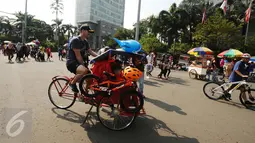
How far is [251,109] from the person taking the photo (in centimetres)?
649

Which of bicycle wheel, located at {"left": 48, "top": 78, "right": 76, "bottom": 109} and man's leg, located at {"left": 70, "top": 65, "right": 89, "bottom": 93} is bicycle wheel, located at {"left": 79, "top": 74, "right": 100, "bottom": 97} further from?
bicycle wheel, located at {"left": 48, "top": 78, "right": 76, "bottom": 109}

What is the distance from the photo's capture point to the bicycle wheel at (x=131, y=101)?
159 inches

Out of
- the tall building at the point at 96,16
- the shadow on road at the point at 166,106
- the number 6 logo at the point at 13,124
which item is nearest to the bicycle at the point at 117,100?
the number 6 logo at the point at 13,124

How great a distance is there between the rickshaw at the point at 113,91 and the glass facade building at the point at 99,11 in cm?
8516

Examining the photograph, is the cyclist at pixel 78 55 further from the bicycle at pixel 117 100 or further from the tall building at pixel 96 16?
the tall building at pixel 96 16

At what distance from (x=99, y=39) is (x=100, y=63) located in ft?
273

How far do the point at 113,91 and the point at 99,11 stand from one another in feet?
304

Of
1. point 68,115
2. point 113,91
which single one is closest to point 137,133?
point 113,91

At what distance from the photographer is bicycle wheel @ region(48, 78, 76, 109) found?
502cm

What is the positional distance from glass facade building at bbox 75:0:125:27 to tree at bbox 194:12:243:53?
68990 millimetres

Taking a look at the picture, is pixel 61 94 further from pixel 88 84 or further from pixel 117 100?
pixel 117 100

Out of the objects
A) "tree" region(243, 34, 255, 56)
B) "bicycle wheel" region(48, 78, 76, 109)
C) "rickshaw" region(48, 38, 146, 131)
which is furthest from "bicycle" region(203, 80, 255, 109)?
"tree" region(243, 34, 255, 56)

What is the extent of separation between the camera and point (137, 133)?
401 cm

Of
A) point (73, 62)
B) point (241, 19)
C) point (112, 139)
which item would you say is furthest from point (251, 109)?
point (241, 19)
